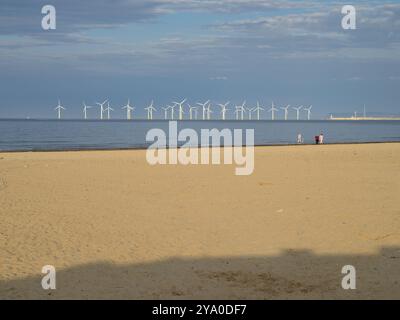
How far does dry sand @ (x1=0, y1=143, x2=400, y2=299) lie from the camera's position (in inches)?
378

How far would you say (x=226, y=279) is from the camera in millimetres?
9961

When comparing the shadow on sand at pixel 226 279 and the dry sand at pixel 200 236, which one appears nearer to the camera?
the shadow on sand at pixel 226 279

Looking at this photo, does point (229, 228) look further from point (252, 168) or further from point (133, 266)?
point (252, 168)

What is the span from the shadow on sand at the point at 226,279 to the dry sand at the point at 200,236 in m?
0.02

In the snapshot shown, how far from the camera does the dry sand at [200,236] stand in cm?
961

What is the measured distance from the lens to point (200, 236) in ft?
44.2

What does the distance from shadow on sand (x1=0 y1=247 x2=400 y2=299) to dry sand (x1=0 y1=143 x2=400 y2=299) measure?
20 mm

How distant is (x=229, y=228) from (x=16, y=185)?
11.8 m

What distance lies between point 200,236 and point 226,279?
355cm

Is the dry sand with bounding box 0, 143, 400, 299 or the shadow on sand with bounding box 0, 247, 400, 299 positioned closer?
the shadow on sand with bounding box 0, 247, 400, 299

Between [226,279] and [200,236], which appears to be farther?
[200,236]
